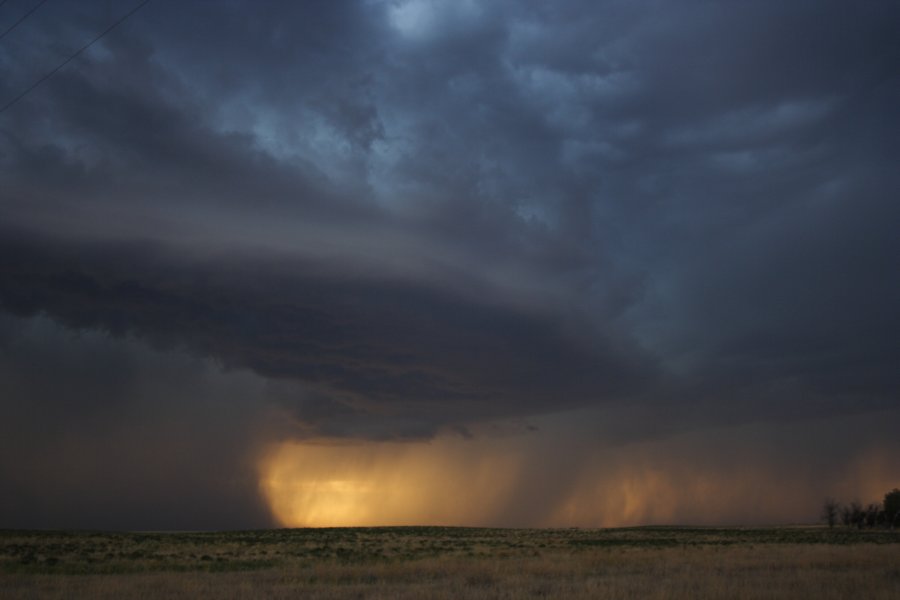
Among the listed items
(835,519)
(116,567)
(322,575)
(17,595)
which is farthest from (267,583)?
(835,519)

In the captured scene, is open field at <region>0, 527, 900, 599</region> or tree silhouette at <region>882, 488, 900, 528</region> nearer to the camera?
open field at <region>0, 527, 900, 599</region>

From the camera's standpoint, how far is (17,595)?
20.3 meters

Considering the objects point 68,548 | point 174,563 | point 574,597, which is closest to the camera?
point 574,597

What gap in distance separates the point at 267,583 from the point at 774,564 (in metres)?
23.1

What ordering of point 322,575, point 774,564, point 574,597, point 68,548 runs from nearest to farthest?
1. point 574,597
2. point 322,575
3. point 774,564
4. point 68,548

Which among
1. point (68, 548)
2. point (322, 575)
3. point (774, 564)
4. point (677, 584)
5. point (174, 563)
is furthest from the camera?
point (68, 548)

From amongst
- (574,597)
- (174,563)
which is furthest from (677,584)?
(174,563)

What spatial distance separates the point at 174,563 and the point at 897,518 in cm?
15460

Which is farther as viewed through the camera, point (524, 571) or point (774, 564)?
point (774, 564)

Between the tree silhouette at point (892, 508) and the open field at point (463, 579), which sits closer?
the open field at point (463, 579)

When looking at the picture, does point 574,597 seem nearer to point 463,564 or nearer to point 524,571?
point 524,571

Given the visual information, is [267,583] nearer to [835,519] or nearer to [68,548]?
[68,548]

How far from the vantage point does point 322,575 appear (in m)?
27.7

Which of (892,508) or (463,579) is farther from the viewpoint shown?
(892,508)
